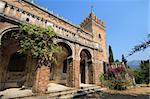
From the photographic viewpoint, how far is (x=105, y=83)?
13.5 metres

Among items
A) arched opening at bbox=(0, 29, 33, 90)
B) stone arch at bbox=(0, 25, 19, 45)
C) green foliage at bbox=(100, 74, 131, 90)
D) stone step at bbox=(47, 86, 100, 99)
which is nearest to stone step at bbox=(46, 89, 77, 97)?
stone step at bbox=(47, 86, 100, 99)

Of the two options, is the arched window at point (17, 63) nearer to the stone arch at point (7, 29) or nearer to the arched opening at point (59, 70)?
the arched opening at point (59, 70)

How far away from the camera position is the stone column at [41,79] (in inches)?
322

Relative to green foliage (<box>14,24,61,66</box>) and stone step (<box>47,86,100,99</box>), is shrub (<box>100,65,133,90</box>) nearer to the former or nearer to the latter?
stone step (<box>47,86,100,99</box>)

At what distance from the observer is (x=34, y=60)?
8.81 meters

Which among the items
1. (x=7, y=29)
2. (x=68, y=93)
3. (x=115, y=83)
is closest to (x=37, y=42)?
(x=7, y=29)

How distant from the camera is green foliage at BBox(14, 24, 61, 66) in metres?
8.30

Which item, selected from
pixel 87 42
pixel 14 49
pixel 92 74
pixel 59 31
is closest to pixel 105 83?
pixel 92 74

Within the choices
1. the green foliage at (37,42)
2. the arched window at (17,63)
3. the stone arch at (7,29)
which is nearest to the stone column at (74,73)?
the green foliage at (37,42)

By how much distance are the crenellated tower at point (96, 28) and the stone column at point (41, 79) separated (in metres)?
12.2

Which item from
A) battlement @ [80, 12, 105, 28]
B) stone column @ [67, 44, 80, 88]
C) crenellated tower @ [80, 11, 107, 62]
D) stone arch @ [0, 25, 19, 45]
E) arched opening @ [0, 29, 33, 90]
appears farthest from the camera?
battlement @ [80, 12, 105, 28]

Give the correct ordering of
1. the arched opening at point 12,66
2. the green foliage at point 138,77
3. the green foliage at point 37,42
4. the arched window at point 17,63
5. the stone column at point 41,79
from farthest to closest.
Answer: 1. the green foliage at point 138,77
2. the arched window at point 17,63
3. the arched opening at point 12,66
4. the green foliage at point 37,42
5. the stone column at point 41,79

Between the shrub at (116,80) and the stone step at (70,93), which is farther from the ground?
the shrub at (116,80)

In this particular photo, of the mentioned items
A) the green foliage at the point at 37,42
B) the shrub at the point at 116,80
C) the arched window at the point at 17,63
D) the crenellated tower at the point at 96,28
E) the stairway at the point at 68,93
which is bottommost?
the stairway at the point at 68,93
